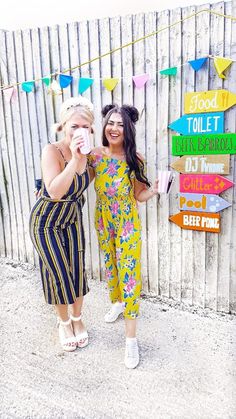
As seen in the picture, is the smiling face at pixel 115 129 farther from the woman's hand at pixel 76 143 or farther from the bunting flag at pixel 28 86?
the bunting flag at pixel 28 86

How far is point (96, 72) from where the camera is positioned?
134 inches

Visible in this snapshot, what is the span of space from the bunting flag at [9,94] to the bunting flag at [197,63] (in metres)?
1.96

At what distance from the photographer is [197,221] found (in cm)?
317

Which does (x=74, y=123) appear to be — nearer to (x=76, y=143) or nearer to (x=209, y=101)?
(x=76, y=143)

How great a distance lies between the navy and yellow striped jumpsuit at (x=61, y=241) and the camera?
256 centimetres

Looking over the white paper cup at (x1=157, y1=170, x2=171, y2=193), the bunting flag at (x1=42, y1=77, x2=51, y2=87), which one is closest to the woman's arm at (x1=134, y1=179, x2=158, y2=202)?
the white paper cup at (x1=157, y1=170, x2=171, y2=193)

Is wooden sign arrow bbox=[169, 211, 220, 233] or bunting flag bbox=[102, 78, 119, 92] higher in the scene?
bunting flag bbox=[102, 78, 119, 92]

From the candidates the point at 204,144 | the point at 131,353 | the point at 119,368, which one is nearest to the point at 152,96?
the point at 204,144

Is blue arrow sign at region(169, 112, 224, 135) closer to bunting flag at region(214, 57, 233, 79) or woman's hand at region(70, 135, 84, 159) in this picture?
bunting flag at region(214, 57, 233, 79)

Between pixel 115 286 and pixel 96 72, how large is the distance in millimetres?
1954

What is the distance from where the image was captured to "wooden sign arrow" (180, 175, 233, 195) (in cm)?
299

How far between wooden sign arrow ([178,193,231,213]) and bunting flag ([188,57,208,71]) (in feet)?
3.35

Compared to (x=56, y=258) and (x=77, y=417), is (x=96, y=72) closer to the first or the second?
(x=56, y=258)

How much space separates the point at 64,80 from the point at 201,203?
1.76 metres
